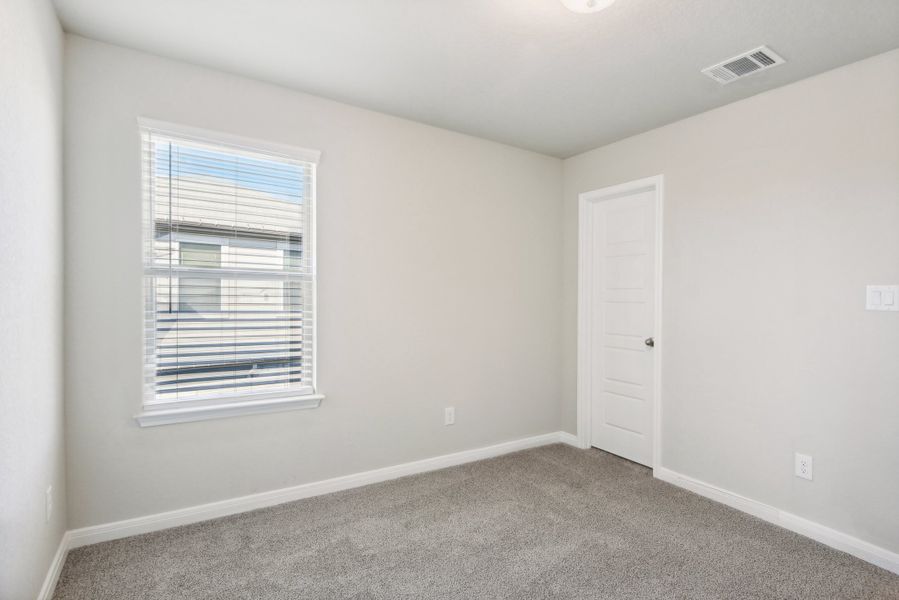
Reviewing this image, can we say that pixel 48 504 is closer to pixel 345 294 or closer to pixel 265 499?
pixel 265 499

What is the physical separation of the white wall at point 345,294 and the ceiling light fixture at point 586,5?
61.0 inches

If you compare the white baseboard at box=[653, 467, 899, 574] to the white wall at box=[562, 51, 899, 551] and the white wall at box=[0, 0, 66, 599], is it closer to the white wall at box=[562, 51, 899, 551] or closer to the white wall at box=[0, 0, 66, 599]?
the white wall at box=[562, 51, 899, 551]

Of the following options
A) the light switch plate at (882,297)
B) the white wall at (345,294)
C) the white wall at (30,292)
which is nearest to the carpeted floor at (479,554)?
the white wall at (345,294)

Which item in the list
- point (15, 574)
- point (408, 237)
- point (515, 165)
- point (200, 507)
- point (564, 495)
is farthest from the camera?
point (515, 165)

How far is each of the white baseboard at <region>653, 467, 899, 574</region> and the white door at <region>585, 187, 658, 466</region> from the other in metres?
0.34

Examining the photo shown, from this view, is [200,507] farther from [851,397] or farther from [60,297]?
[851,397]

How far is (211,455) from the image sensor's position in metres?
2.59

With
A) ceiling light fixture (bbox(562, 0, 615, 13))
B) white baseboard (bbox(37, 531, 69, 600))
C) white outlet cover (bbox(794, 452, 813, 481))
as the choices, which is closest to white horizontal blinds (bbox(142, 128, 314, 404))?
white baseboard (bbox(37, 531, 69, 600))

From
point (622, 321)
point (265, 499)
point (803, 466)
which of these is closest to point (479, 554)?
point (265, 499)

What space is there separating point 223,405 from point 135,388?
1.41ft

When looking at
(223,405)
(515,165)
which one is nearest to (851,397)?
(515,165)

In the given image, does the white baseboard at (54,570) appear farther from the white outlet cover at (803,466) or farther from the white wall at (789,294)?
the white outlet cover at (803,466)

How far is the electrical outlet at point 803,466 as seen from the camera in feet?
8.27

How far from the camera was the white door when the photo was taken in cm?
345
